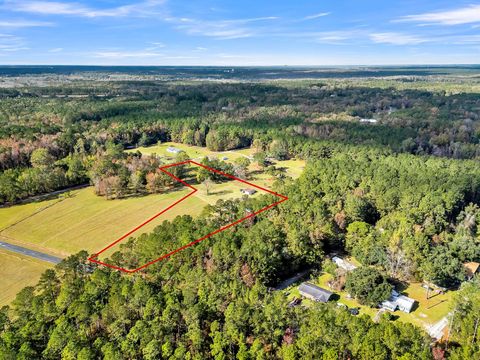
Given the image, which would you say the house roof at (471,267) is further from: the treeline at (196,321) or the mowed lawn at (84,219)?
the mowed lawn at (84,219)

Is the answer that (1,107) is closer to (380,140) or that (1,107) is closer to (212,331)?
(380,140)

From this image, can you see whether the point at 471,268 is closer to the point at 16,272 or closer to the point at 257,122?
the point at 16,272

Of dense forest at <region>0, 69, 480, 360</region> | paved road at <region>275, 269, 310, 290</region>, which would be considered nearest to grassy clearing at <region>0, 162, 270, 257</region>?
dense forest at <region>0, 69, 480, 360</region>

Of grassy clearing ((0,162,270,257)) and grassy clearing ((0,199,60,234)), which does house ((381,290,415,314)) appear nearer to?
grassy clearing ((0,162,270,257))

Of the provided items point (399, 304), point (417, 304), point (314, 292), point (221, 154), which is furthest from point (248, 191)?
point (417, 304)

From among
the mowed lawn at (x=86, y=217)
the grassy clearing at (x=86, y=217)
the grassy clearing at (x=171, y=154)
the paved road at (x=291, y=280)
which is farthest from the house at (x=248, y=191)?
the grassy clearing at (x=171, y=154)

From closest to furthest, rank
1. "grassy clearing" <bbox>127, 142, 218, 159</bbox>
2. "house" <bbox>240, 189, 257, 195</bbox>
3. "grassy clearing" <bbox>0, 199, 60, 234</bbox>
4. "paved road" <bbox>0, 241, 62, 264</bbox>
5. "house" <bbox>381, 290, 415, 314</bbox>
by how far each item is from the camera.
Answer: "house" <bbox>381, 290, 415, 314</bbox> < "paved road" <bbox>0, 241, 62, 264</bbox> < "grassy clearing" <bbox>0, 199, 60, 234</bbox> < "house" <bbox>240, 189, 257, 195</bbox> < "grassy clearing" <bbox>127, 142, 218, 159</bbox>
